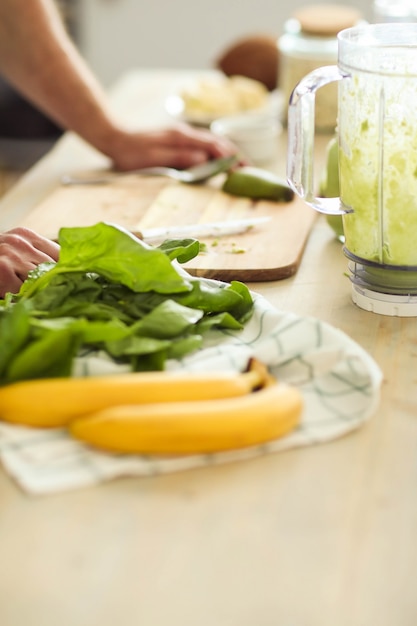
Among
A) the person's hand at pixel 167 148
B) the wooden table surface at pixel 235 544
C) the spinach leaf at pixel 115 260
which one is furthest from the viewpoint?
the person's hand at pixel 167 148

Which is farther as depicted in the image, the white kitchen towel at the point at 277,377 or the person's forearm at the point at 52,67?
the person's forearm at the point at 52,67

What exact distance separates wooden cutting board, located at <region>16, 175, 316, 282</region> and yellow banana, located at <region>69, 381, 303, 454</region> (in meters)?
0.44

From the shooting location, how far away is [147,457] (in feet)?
2.68

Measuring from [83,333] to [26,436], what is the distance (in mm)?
112

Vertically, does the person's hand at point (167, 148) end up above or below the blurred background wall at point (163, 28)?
above

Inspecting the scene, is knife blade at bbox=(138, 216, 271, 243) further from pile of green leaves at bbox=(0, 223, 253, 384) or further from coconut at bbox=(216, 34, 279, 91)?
coconut at bbox=(216, 34, 279, 91)

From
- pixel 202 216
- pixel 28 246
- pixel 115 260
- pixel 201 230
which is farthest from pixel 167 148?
pixel 115 260

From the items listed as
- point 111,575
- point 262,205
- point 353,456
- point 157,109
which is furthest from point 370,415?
point 157,109

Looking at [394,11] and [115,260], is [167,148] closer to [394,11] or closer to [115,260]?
[394,11]

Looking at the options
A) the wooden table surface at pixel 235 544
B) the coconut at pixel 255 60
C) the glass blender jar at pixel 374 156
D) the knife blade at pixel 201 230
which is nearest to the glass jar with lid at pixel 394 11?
the coconut at pixel 255 60

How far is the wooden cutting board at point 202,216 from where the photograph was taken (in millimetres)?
1285

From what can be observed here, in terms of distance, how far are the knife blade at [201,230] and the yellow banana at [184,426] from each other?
57 centimetres

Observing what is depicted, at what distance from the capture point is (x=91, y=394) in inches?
33.2

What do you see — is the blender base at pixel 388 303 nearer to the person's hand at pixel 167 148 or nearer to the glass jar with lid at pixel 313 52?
the person's hand at pixel 167 148
